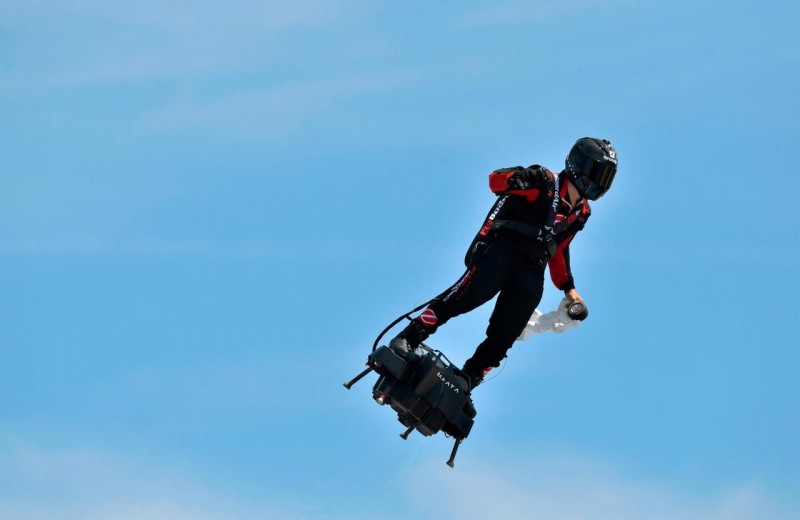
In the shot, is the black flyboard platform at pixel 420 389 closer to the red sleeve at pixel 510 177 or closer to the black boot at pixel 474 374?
the black boot at pixel 474 374

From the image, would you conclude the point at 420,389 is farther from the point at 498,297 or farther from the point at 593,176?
the point at 593,176

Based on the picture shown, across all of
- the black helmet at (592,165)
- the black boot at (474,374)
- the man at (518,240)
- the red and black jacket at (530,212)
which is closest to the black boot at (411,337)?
the man at (518,240)

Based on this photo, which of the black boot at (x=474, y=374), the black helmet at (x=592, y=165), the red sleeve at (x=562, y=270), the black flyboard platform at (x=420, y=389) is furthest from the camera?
the red sleeve at (x=562, y=270)

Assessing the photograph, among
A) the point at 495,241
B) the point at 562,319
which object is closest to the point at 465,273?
the point at 495,241

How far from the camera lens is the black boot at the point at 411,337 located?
2064 cm

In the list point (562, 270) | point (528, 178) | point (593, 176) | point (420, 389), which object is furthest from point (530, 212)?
point (420, 389)

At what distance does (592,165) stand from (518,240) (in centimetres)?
149

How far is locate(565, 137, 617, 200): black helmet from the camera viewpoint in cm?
2089

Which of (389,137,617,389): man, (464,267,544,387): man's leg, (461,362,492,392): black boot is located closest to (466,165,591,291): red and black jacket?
(389,137,617,389): man

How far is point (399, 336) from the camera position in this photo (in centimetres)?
2081

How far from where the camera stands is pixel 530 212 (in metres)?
20.9

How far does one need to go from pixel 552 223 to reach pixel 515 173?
106 centimetres

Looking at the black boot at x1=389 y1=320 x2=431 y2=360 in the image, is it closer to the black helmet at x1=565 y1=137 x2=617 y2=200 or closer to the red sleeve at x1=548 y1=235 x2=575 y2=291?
the red sleeve at x1=548 y1=235 x2=575 y2=291

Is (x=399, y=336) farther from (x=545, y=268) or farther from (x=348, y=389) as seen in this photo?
(x=545, y=268)
